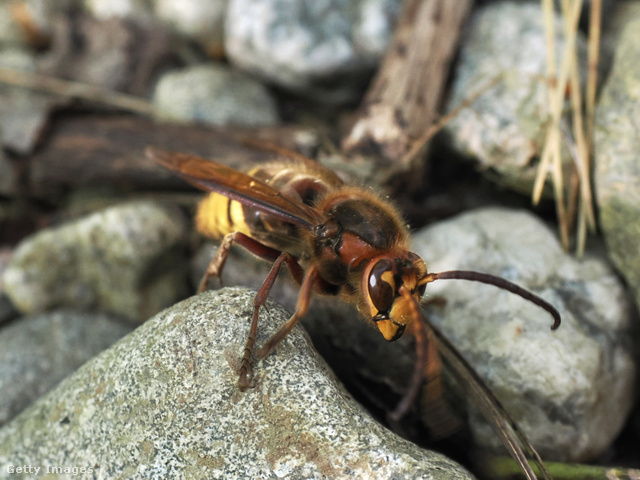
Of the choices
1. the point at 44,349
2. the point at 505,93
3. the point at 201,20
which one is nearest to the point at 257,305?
the point at 44,349

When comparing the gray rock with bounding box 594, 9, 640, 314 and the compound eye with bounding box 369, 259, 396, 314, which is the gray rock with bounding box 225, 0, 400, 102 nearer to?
the gray rock with bounding box 594, 9, 640, 314

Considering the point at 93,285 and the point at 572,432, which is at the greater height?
the point at 572,432

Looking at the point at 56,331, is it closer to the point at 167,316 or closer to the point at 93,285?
the point at 93,285

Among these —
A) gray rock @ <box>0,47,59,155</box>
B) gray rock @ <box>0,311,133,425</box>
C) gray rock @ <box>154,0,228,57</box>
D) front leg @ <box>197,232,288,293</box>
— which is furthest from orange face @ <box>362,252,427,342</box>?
gray rock @ <box>154,0,228,57</box>

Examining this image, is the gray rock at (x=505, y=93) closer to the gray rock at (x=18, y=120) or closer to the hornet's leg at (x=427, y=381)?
the hornet's leg at (x=427, y=381)

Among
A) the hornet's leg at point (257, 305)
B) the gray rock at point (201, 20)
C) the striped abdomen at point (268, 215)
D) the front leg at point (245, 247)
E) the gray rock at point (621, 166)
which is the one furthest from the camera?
the gray rock at point (201, 20)

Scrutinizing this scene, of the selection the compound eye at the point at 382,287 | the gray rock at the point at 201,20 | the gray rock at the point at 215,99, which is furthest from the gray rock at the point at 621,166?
the gray rock at the point at 201,20

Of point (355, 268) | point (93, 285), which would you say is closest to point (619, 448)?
point (355, 268)
